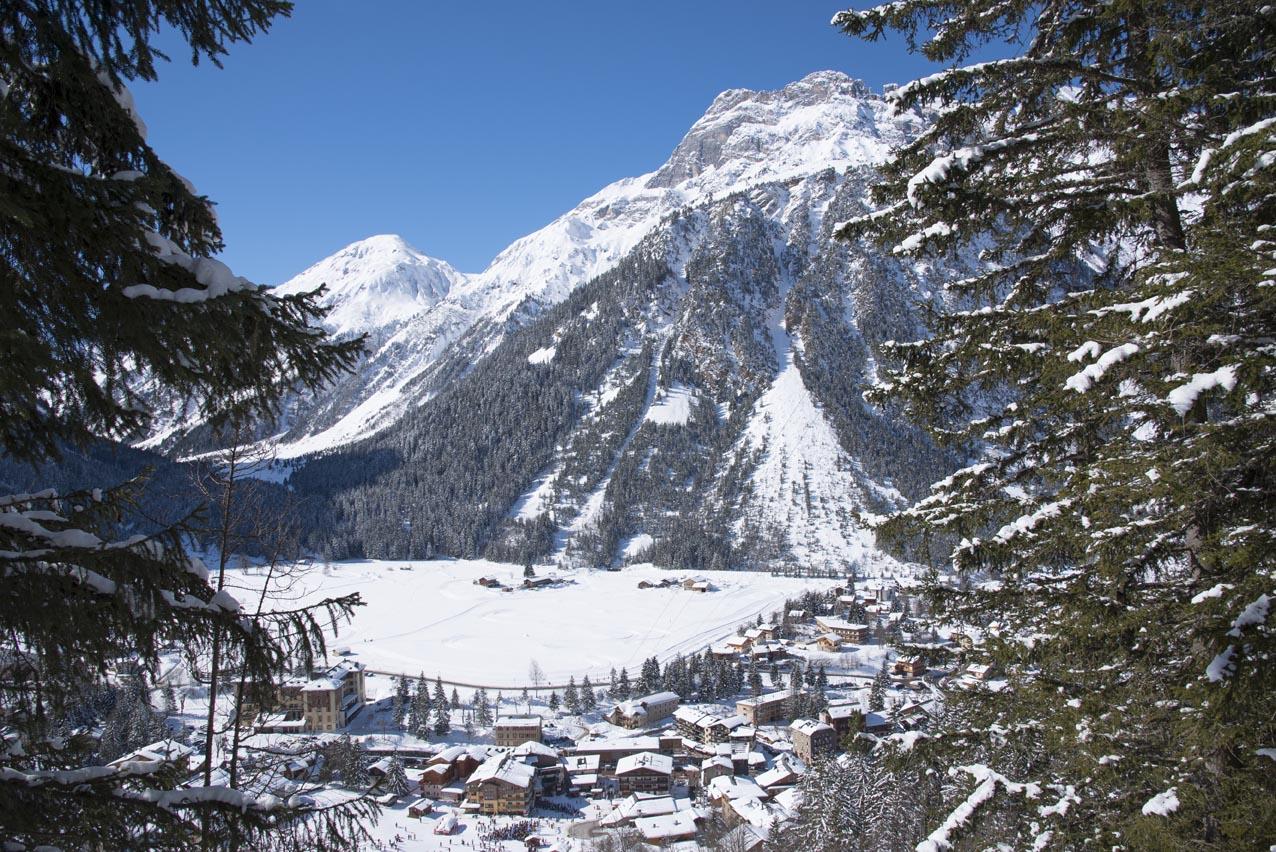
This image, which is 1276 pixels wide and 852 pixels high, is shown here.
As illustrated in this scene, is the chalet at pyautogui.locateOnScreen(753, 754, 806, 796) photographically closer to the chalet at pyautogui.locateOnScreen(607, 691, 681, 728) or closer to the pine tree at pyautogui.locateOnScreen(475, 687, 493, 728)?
the chalet at pyautogui.locateOnScreen(607, 691, 681, 728)

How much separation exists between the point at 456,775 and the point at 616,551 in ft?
273

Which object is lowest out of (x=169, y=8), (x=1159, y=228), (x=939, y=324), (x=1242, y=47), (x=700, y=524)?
(x=700, y=524)

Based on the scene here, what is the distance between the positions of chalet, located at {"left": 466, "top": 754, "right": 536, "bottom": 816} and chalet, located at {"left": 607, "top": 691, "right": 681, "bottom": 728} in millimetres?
12963

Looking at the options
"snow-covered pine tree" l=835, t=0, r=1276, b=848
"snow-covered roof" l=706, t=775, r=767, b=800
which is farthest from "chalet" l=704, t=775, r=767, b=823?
"snow-covered pine tree" l=835, t=0, r=1276, b=848

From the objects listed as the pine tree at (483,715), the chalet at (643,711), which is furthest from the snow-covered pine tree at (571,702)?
the pine tree at (483,715)

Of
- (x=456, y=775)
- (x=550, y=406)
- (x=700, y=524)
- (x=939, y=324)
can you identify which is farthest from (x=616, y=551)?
(x=939, y=324)

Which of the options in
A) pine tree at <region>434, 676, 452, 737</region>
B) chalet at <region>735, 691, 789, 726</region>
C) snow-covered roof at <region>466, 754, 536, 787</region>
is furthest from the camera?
chalet at <region>735, 691, 789, 726</region>

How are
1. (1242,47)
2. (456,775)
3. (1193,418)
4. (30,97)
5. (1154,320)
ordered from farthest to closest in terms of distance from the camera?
(456,775) < (1242,47) < (1193,418) < (1154,320) < (30,97)

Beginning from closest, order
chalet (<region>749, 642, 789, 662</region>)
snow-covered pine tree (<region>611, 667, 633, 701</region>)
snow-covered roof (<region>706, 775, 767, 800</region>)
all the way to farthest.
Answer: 1. snow-covered roof (<region>706, 775, 767, 800</region>)
2. snow-covered pine tree (<region>611, 667, 633, 701</region>)
3. chalet (<region>749, 642, 789, 662</region>)

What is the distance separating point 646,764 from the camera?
37344 millimetres

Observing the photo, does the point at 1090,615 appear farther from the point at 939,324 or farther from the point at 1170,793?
the point at 939,324

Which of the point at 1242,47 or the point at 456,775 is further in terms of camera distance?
the point at 456,775

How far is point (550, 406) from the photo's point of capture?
166 m

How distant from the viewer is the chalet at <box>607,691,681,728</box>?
4622cm
